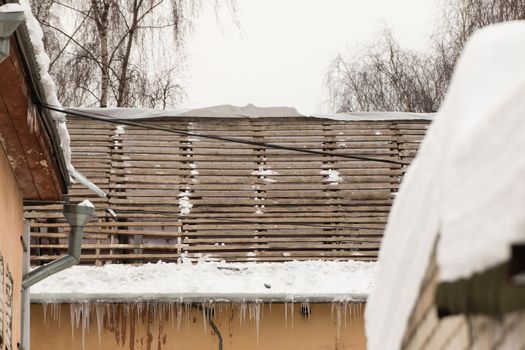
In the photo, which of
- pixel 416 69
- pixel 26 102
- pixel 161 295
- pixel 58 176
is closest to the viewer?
pixel 26 102

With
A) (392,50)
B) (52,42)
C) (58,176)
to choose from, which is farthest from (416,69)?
(58,176)

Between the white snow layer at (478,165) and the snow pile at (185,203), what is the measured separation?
890 centimetres

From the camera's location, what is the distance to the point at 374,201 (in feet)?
36.7

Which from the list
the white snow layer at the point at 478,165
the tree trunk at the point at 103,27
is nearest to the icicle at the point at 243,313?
the white snow layer at the point at 478,165

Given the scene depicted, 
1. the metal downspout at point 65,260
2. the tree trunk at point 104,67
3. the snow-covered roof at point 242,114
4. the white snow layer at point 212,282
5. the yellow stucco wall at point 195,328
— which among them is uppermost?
the tree trunk at point 104,67

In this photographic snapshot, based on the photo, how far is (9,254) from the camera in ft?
21.4

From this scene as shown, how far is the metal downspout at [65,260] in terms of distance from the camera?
722 cm

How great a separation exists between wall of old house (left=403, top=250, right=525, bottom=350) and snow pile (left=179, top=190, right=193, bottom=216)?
8507 mm

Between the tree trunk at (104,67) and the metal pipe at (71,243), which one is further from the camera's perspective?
the tree trunk at (104,67)

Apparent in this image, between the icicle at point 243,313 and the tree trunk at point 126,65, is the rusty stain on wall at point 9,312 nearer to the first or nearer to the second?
the icicle at point 243,313

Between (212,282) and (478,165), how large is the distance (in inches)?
329

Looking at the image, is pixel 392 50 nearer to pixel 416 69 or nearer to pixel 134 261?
pixel 416 69

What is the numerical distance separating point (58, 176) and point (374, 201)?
4.98 m

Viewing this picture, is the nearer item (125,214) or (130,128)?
(125,214)
